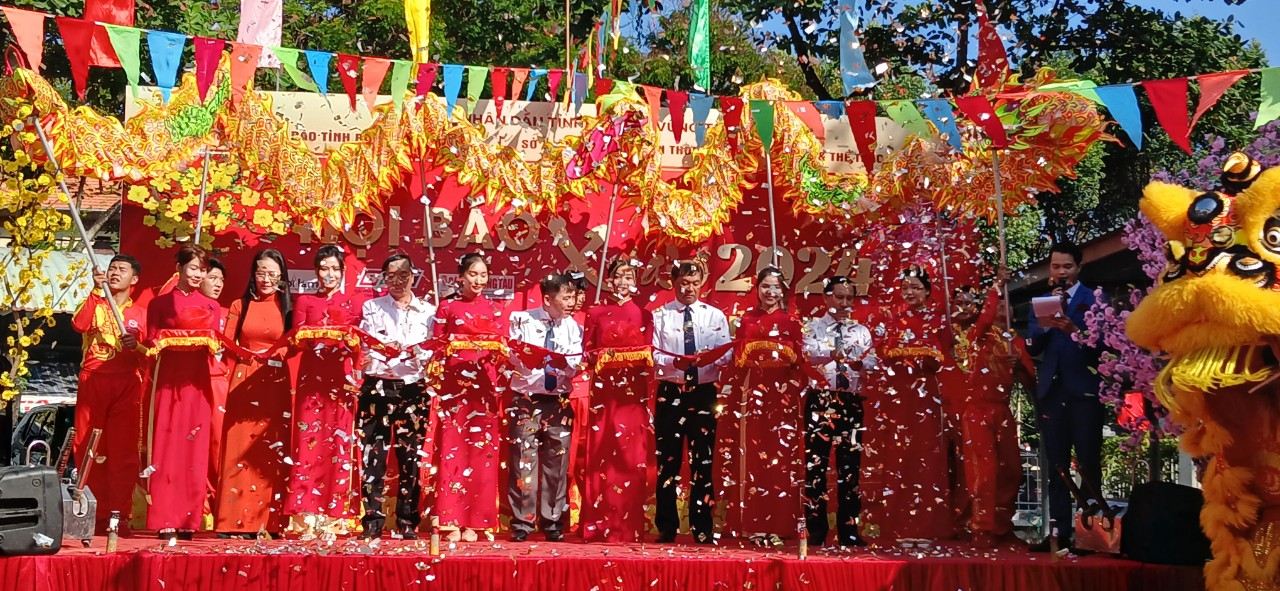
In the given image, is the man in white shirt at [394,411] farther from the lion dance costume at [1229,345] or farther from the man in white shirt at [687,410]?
the lion dance costume at [1229,345]

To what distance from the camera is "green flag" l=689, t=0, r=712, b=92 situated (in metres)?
9.03

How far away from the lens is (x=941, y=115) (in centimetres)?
719

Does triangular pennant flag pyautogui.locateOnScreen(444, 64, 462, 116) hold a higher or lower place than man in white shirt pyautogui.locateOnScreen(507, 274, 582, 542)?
higher

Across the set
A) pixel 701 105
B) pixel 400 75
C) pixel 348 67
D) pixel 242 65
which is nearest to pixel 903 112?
pixel 701 105

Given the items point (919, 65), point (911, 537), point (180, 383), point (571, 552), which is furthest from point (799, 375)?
point (919, 65)

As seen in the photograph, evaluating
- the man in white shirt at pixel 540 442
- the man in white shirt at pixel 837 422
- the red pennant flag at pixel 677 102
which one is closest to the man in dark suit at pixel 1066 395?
the man in white shirt at pixel 837 422

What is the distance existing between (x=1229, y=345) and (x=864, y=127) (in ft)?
9.25

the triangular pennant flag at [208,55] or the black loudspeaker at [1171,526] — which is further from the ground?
the triangular pennant flag at [208,55]

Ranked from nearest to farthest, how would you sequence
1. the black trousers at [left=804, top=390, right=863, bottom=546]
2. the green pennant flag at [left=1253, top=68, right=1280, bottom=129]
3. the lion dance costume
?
the lion dance costume < the green pennant flag at [left=1253, top=68, right=1280, bottom=129] < the black trousers at [left=804, top=390, right=863, bottom=546]

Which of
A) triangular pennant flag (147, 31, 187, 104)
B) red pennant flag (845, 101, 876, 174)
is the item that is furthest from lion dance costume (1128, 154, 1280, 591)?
triangular pennant flag (147, 31, 187, 104)

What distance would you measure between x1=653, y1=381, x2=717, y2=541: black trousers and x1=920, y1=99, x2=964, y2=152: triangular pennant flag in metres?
1.88

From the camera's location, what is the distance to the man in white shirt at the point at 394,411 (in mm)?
6828

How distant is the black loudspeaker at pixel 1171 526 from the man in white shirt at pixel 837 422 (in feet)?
4.63

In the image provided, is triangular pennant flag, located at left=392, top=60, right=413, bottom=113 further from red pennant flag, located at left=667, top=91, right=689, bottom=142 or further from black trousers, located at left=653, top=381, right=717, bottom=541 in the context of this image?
black trousers, located at left=653, top=381, right=717, bottom=541
